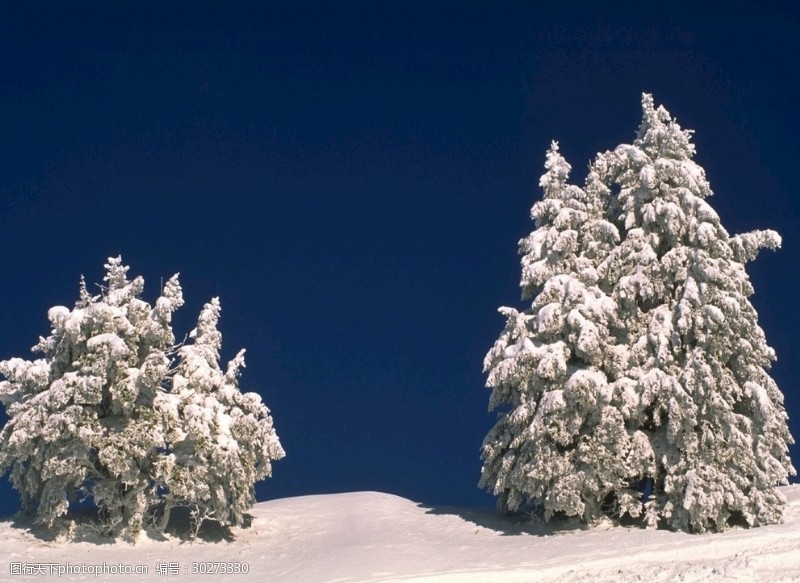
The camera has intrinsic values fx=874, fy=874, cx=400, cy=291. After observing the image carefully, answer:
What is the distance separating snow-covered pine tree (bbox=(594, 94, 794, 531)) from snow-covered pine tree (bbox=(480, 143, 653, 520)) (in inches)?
30.4

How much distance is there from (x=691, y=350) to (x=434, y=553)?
9.20m

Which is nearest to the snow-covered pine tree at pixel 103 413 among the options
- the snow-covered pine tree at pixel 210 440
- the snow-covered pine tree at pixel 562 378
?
the snow-covered pine tree at pixel 210 440

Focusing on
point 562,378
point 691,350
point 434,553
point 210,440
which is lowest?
point 434,553

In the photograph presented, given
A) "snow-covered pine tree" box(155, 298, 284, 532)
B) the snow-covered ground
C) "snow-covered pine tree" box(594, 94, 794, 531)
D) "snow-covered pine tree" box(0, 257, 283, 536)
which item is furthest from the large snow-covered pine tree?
"snow-covered pine tree" box(0, 257, 283, 536)

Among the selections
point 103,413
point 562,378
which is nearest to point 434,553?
point 562,378

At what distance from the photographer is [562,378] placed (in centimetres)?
2525

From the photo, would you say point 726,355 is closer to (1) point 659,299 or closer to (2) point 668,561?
(1) point 659,299

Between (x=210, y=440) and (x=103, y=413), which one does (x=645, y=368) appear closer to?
(x=210, y=440)

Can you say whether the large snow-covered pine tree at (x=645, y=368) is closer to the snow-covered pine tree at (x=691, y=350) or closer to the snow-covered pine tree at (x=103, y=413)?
the snow-covered pine tree at (x=691, y=350)

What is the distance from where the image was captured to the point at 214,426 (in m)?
25.6

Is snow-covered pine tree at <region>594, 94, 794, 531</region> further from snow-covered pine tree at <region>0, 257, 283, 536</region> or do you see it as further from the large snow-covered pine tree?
snow-covered pine tree at <region>0, 257, 283, 536</region>

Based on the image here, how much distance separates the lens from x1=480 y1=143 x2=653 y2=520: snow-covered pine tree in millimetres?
24297

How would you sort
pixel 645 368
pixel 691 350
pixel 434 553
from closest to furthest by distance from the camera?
1. pixel 434 553
2. pixel 691 350
3. pixel 645 368

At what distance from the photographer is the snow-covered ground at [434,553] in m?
19.4
